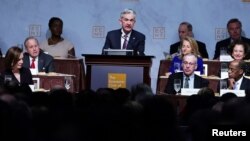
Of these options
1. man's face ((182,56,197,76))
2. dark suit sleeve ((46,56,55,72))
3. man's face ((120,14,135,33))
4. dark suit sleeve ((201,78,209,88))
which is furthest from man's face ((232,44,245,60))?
dark suit sleeve ((46,56,55,72))

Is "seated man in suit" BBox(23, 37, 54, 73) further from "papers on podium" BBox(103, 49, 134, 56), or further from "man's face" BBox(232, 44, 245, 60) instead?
"man's face" BBox(232, 44, 245, 60)

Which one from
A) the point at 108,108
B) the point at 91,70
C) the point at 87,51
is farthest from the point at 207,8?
the point at 108,108

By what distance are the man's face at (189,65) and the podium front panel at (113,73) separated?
767 millimetres

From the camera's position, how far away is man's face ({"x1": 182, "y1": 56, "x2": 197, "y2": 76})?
1018cm

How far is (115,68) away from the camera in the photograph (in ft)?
34.7

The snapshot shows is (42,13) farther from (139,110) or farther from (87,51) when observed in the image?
(139,110)

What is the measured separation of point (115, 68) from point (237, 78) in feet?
6.13

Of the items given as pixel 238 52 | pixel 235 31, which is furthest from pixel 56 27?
pixel 238 52

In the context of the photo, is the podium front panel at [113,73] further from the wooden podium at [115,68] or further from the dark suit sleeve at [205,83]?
the dark suit sleeve at [205,83]

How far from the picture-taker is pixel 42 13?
14.4 metres

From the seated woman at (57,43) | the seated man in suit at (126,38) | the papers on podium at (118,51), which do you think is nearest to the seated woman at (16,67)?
the papers on podium at (118,51)

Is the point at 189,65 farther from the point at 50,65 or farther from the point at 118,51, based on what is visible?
the point at 50,65

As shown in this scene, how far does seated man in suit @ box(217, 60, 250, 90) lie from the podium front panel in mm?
1414

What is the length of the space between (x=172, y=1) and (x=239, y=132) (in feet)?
34.5
